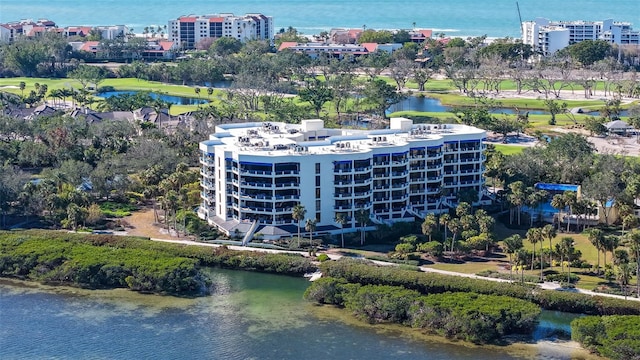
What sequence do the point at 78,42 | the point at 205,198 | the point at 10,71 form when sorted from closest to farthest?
the point at 205,198 → the point at 10,71 → the point at 78,42

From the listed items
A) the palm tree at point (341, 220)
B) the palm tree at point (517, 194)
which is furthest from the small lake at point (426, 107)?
the palm tree at point (341, 220)

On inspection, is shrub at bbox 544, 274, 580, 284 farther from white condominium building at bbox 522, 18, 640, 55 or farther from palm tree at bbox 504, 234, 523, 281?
white condominium building at bbox 522, 18, 640, 55

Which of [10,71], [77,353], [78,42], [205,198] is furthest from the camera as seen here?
[78,42]

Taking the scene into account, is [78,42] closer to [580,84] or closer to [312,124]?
[580,84]

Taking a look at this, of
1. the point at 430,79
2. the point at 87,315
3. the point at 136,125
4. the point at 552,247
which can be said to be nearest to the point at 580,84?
the point at 430,79

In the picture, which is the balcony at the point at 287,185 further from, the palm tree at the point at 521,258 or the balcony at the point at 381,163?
the palm tree at the point at 521,258

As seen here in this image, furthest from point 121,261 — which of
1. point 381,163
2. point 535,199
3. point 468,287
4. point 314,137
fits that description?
point 535,199
